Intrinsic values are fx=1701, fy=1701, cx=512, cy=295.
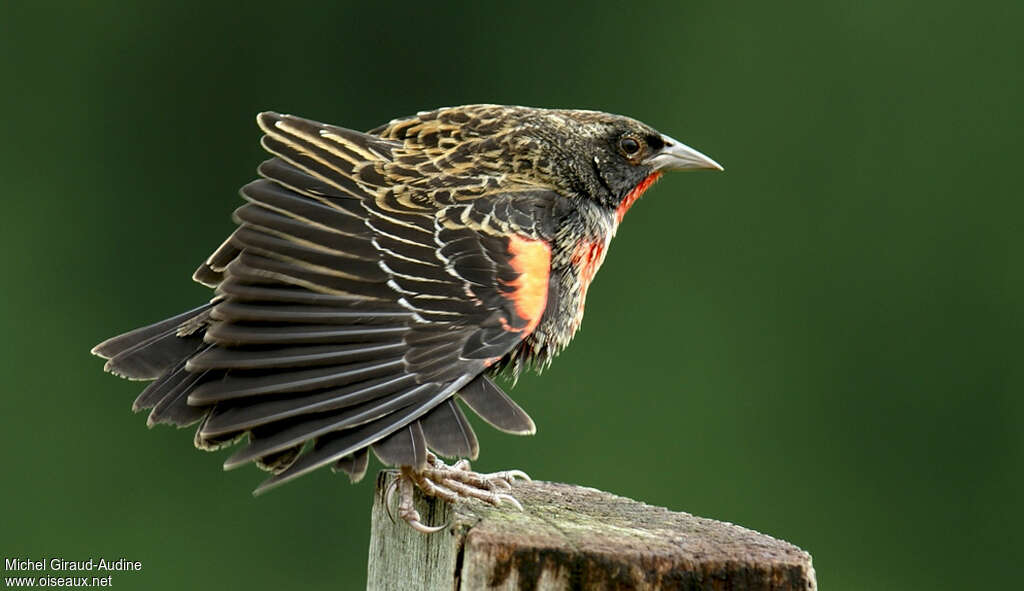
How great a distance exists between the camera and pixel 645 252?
52.7 feet

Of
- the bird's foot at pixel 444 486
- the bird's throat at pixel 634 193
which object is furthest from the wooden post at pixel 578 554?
the bird's throat at pixel 634 193

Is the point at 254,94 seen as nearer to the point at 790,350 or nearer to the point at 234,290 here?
the point at 790,350

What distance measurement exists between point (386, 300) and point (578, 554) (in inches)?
70.7

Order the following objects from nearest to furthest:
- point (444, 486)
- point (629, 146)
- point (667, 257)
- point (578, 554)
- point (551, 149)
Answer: point (578, 554)
point (444, 486)
point (551, 149)
point (629, 146)
point (667, 257)

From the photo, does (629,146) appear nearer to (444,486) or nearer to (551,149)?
(551,149)

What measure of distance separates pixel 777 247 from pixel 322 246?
402 inches

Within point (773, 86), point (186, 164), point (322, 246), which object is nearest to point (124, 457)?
point (186, 164)

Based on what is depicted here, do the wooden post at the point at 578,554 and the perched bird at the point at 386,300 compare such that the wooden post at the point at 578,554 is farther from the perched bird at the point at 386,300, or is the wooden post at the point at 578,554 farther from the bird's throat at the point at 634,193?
the bird's throat at the point at 634,193

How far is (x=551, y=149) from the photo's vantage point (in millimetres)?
7352

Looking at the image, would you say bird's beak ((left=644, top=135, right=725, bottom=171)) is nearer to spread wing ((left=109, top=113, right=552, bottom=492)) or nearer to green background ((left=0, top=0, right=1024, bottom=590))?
spread wing ((left=109, top=113, right=552, bottom=492))

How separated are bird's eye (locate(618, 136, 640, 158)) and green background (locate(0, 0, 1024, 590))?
629 centimetres

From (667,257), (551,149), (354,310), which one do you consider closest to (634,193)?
(551,149)

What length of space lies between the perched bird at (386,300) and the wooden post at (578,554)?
18 centimetres

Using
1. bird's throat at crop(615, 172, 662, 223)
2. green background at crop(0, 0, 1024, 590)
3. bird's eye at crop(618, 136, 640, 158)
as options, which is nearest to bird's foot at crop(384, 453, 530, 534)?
bird's throat at crop(615, 172, 662, 223)
